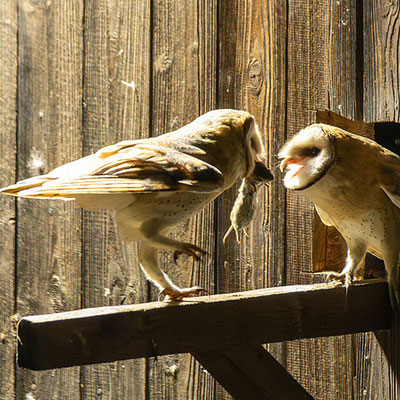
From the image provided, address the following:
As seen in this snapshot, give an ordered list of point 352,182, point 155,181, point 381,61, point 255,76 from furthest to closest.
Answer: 1. point 255,76
2. point 381,61
3. point 352,182
4. point 155,181

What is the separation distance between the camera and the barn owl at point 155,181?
3.92ft

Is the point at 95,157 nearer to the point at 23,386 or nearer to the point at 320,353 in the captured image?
the point at 320,353

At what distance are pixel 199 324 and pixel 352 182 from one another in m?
0.52

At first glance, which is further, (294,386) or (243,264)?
(243,264)

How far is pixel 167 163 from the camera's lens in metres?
1.24

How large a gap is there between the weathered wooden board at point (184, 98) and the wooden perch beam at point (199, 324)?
1.60 feet

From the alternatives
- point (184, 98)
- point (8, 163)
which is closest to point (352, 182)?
point (184, 98)

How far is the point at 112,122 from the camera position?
189 centimetres

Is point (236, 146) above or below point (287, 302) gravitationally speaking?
above

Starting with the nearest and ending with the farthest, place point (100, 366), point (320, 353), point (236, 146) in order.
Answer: point (236, 146)
point (320, 353)
point (100, 366)

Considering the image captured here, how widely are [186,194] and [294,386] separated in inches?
17.6

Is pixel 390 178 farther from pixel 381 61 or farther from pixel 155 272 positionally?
pixel 155 272

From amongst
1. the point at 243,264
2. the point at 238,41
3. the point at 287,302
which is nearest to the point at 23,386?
Result: the point at 243,264

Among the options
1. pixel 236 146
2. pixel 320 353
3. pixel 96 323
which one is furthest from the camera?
pixel 320 353
